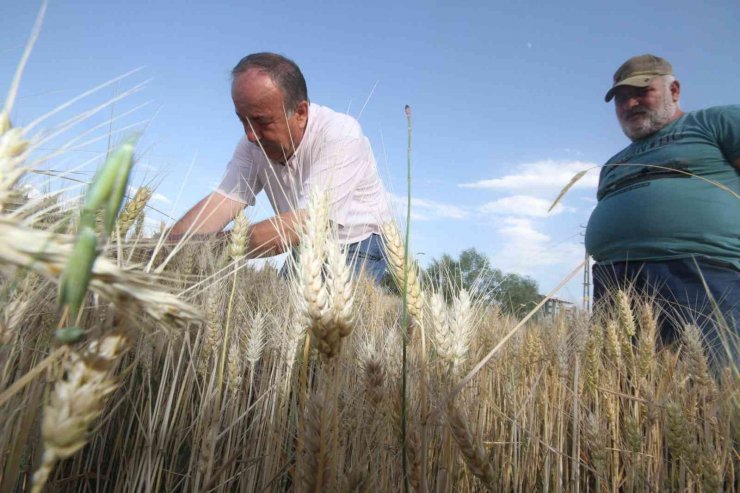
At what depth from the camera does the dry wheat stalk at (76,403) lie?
403 millimetres

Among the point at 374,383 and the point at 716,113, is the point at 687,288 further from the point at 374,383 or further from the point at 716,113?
the point at 374,383

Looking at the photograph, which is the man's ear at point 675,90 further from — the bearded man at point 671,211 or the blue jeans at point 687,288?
the blue jeans at point 687,288

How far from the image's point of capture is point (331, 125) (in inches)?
109

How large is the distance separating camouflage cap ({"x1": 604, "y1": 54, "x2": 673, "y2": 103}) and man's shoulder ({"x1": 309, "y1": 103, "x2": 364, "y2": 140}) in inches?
95.5

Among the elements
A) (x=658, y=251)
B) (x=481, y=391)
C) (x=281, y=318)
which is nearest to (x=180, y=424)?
(x=281, y=318)

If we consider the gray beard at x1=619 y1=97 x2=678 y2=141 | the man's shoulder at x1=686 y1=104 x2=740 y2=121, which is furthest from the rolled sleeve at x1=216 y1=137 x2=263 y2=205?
the man's shoulder at x1=686 y1=104 x2=740 y2=121

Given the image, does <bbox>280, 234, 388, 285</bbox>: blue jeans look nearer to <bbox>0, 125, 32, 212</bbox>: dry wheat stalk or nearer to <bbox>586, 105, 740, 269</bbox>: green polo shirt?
<bbox>586, 105, 740, 269</bbox>: green polo shirt

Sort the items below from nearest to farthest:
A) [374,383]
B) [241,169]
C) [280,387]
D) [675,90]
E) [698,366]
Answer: [374,383] < [280,387] < [698,366] < [241,169] < [675,90]

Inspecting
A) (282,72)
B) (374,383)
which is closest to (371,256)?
(282,72)

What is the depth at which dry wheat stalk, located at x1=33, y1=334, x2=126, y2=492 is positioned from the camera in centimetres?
40

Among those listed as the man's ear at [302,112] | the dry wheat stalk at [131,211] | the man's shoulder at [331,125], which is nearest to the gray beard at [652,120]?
the man's shoulder at [331,125]

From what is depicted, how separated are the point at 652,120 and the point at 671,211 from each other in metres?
0.98

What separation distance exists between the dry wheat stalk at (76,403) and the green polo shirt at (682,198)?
2.79 meters

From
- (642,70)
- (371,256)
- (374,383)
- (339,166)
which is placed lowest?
(374,383)
